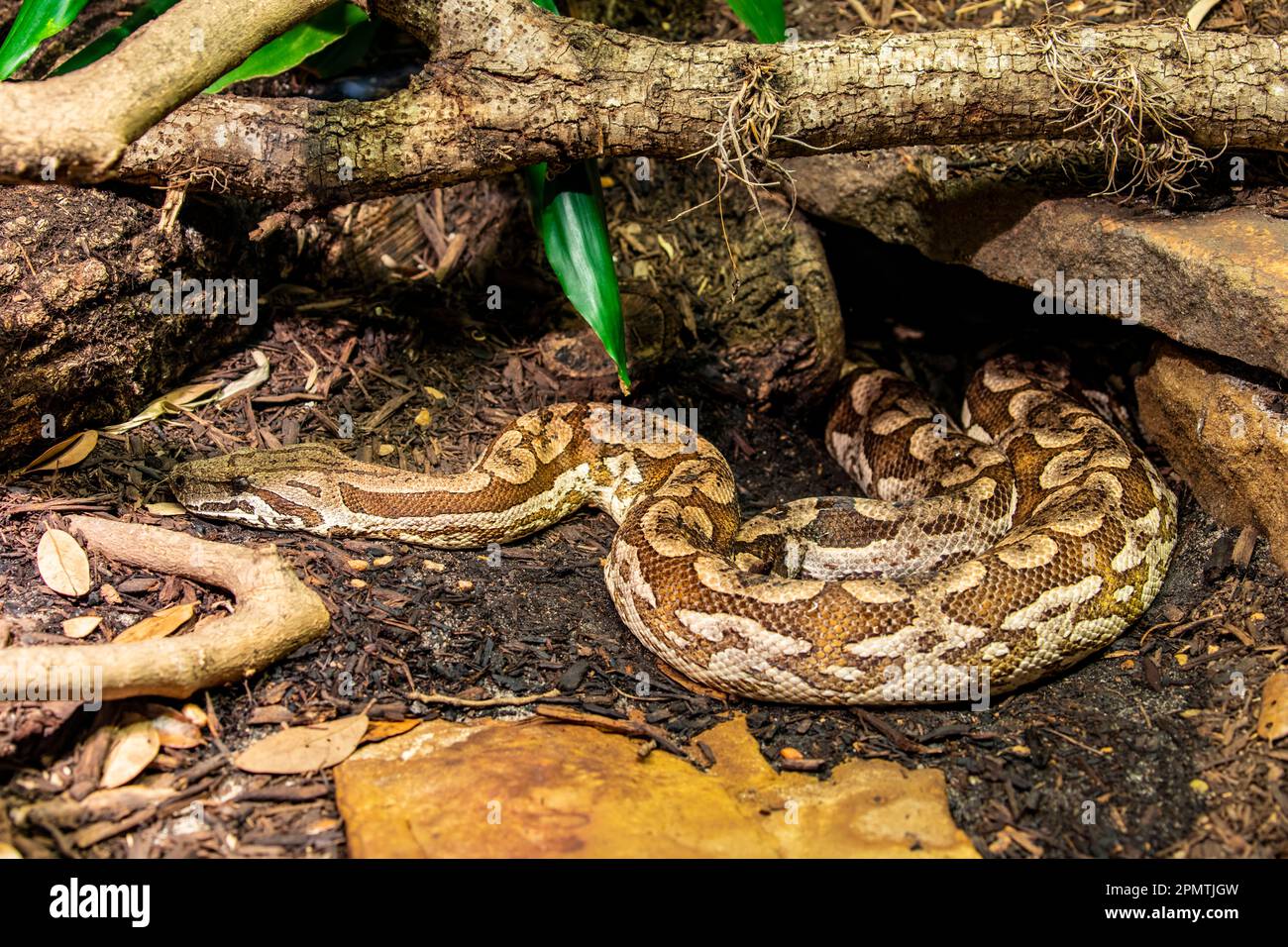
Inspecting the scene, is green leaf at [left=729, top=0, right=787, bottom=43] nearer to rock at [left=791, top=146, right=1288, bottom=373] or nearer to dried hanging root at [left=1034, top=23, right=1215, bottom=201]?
rock at [left=791, top=146, right=1288, bottom=373]

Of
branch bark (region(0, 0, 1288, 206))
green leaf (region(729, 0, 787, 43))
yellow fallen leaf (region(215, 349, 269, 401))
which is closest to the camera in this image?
branch bark (region(0, 0, 1288, 206))

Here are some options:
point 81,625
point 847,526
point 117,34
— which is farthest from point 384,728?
point 117,34

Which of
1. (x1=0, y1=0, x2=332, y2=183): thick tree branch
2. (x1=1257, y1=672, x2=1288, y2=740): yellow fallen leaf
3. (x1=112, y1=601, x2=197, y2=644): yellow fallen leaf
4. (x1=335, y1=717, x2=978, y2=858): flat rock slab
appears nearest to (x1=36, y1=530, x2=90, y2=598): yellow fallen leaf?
(x1=112, y1=601, x2=197, y2=644): yellow fallen leaf

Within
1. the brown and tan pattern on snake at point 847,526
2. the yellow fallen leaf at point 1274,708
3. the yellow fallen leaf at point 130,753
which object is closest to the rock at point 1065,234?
the brown and tan pattern on snake at point 847,526

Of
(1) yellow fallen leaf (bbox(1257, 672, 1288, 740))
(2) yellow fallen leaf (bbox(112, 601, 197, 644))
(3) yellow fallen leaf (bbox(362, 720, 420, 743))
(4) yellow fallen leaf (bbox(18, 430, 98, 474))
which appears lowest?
(3) yellow fallen leaf (bbox(362, 720, 420, 743))

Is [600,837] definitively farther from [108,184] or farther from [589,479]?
[108,184]

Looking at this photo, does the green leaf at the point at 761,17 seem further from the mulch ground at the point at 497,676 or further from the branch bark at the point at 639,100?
the mulch ground at the point at 497,676
